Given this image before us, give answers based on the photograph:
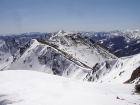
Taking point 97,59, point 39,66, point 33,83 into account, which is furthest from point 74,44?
point 33,83

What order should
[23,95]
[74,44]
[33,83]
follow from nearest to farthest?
[23,95], [33,83], [74,44]

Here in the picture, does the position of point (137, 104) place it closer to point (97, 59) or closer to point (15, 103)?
point (15, 103)

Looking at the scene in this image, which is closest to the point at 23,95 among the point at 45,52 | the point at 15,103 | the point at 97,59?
the point at 15,103

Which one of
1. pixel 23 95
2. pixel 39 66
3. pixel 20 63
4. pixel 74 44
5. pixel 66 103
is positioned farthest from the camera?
pixel 74 44

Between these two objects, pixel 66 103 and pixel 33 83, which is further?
pixel 33 83

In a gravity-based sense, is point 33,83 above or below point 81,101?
below

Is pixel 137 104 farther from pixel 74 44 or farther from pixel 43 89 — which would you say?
pixel 74 44

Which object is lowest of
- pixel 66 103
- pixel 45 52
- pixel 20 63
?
pixel 20 63

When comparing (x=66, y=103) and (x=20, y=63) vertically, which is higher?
(x=66, y=103)

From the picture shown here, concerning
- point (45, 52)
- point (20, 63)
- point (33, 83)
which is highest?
point (33, 83)
